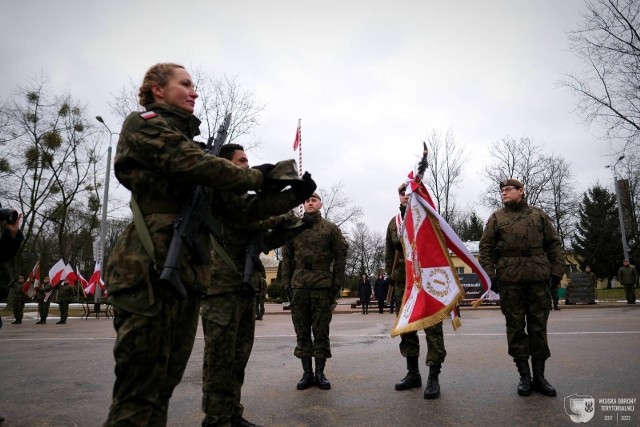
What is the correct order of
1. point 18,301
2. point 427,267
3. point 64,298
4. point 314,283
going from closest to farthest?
point 427,267, point 314,283, point 64,298, point 18,301

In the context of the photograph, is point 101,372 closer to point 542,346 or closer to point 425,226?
point 425,226

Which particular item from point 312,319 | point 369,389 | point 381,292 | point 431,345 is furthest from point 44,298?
point 431,345

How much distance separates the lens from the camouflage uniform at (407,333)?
16.1 feet

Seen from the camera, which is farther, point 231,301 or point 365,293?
point 365,293

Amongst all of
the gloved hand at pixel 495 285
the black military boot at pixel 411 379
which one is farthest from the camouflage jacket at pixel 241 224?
the gloved hand at pixel 495 285

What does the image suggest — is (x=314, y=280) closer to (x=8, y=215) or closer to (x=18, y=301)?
(x=8, y=215)

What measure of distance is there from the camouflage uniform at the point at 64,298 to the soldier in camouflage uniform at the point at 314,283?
16.3 m

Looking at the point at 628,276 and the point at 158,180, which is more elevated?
the point at 158,180

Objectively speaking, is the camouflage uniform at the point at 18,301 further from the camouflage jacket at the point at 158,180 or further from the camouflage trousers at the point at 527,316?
the camouflage jacket at the point at 158,180

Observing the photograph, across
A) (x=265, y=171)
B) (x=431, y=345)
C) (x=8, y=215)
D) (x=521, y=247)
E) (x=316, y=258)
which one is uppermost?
(x=265, y=171)

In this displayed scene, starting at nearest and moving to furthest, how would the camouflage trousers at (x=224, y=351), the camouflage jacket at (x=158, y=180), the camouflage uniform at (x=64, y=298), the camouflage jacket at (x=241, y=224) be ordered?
the camouflage jacket at (x=158, y=180), the camouflage jacket at (x=241, y=224), the camouflage trousers at (x=224, y=351), the camouflage uniform at (x=64, y=298)

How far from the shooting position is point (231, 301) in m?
3.65

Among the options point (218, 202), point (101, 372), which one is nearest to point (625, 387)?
point (218, 202)
